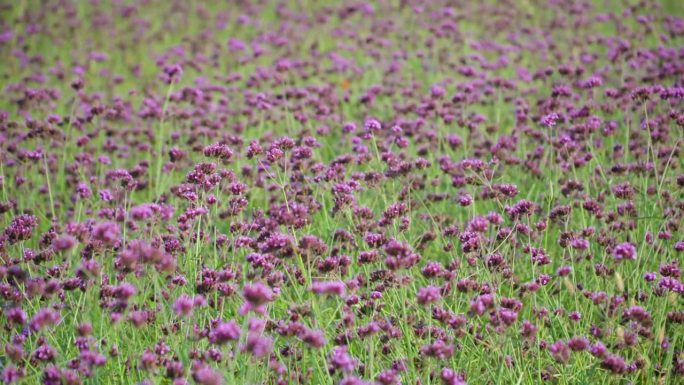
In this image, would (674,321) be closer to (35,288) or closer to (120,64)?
(35,288)

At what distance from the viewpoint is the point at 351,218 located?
436 cm

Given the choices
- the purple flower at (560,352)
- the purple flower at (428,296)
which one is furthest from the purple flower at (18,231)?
the purple flower at (560,352)

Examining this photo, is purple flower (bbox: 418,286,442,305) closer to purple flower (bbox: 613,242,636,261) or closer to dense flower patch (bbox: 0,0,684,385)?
dense flower patch (bbox: 0,0,684,385)

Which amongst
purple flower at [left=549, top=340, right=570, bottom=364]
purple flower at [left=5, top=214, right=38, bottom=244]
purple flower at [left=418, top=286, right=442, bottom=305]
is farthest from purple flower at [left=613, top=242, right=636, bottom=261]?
purple flower at [left=5, top=214, right=38, bottom=244]

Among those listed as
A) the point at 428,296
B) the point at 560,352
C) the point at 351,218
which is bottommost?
the point at 351,218

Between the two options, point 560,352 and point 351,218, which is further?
point 351,218

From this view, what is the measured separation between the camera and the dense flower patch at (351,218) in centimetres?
311

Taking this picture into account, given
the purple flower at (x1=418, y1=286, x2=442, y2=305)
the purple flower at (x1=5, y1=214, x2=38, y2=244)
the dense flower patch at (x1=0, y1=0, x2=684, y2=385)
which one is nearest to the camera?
the purple flower at (x1=418, y1=286, x2=442, y2=305)

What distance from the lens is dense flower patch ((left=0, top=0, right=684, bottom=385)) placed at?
3.11 meters

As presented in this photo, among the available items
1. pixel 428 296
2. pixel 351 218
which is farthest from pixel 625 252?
pixel 351 218

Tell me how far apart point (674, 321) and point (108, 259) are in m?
3.34

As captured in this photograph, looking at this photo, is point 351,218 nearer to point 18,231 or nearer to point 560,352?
point 560,352

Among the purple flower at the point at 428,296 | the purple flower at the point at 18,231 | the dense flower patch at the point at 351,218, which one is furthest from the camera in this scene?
the purple flower at the point at 18,231

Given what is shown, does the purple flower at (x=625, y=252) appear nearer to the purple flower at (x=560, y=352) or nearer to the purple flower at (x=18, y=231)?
the purple flower at (x=560, y=352)
